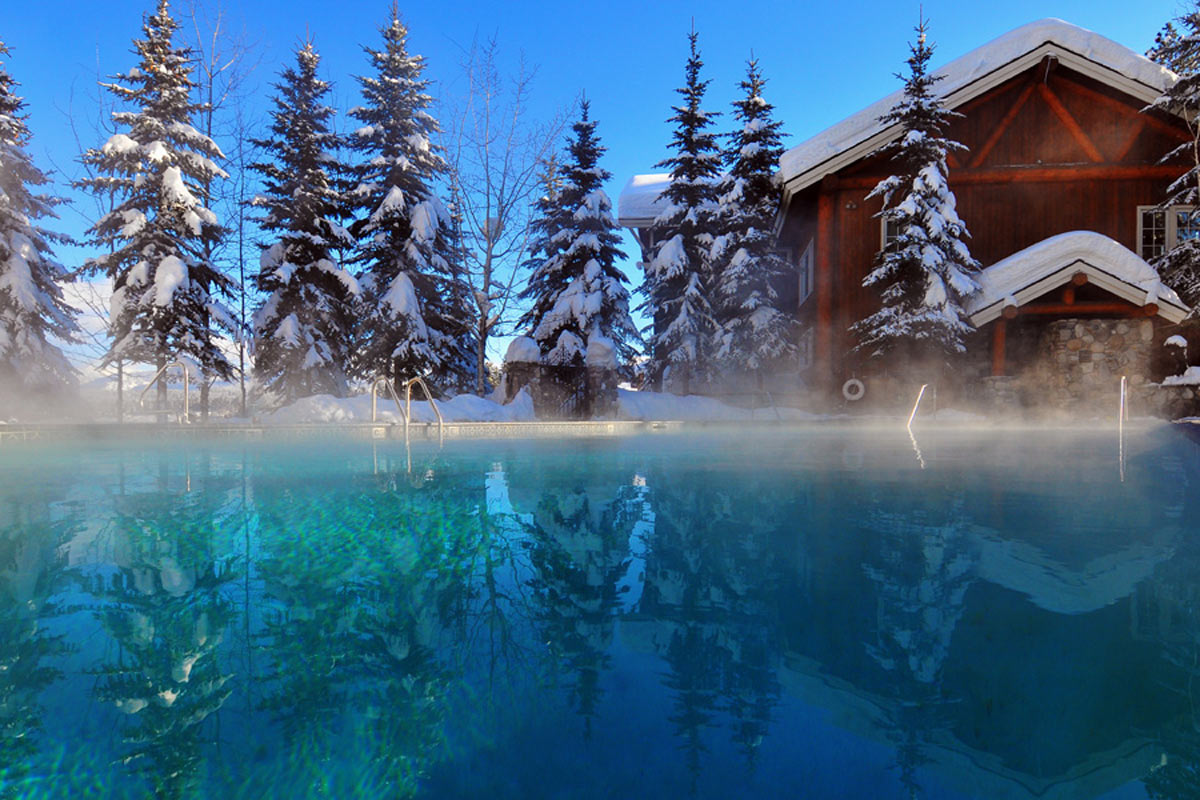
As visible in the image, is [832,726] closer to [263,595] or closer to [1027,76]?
[263,595]

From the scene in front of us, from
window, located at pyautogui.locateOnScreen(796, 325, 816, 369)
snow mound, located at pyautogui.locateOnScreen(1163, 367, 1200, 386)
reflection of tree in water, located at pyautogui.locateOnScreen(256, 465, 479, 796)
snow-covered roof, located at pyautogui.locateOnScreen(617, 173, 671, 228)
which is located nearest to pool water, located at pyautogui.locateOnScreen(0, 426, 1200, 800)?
reflection of tree in water, located at pyautogui.locateOnScreen(256, 465, 479, 796)

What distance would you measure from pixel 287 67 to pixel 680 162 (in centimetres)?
1129

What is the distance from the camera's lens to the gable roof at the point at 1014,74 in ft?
54.1

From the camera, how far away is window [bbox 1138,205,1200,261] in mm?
17219

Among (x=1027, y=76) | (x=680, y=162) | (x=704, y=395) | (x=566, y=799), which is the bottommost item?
(x=566, y=799)

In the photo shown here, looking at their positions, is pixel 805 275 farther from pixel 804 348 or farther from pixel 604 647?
pixel 604 647

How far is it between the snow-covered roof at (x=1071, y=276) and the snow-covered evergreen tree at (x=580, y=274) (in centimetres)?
855

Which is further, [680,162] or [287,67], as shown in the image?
[680,162]

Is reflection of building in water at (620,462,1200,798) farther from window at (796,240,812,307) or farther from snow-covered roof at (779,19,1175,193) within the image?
window at (796,240,812,307)

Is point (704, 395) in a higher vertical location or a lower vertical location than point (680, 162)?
lower

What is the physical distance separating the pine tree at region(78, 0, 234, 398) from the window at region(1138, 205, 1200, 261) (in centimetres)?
2298

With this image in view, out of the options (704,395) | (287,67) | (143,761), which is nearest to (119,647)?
(143,761)

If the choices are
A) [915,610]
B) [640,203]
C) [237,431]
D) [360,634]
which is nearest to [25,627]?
[360,634]

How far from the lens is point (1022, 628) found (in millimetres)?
2824
